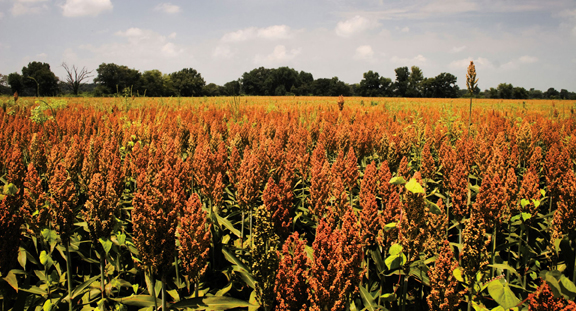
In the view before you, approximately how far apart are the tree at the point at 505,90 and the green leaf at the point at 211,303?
326ft

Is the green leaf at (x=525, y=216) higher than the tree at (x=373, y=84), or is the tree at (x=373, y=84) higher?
the tree at (x=373, y=84)

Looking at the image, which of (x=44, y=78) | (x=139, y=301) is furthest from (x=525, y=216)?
(x=44, y=78)

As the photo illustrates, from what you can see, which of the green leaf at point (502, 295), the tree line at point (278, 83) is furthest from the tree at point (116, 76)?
the green leaf at point (502, 295)

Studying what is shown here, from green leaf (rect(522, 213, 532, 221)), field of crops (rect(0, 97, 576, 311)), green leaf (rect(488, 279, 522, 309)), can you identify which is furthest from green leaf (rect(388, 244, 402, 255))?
green leaf (rect(522, 213, 532, 221))

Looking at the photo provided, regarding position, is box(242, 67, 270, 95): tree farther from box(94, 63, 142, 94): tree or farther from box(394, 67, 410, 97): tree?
box(394, 67, 410, 97): tree

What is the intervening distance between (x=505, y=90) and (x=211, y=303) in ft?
349

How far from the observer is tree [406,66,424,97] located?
90.7 metres

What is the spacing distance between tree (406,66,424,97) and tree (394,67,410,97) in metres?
1.49

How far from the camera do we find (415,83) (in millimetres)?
98438

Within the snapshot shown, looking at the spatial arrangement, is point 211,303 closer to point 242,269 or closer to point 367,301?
point 242,269

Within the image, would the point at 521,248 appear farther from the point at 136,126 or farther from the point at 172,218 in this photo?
the point at 136,126

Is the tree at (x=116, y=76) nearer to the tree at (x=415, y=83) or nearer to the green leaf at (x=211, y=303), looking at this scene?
the tree at (x=415, y=83)

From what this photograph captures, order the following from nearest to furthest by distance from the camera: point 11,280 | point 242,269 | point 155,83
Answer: point 11,280 → point 242,269 → point 155,83

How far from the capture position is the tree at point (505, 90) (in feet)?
267
